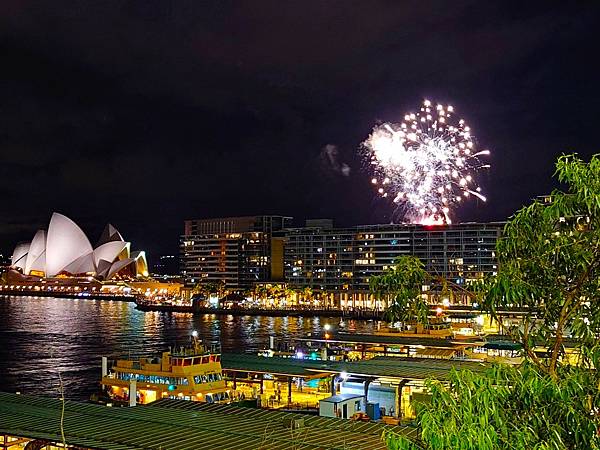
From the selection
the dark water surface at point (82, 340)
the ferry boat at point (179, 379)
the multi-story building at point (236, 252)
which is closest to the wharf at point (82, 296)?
the multi-story building at point (236, 252)

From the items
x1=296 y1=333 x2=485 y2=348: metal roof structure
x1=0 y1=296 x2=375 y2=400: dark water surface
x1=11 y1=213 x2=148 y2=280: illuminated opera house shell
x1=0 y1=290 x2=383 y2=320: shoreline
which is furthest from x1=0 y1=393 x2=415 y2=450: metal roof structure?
x1=11 y1=213 x2=148 y2=280: illuminated opera house shell

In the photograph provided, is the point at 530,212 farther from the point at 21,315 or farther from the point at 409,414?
the point at 21,315

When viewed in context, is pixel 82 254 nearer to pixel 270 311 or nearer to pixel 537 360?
pixel 270 311

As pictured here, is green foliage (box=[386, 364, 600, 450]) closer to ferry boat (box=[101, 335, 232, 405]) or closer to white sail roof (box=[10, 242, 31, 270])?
ferry boat (box=[101, 335, 232, 405])

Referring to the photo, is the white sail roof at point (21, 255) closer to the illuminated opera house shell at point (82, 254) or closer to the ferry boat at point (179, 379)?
the illuminated opera house shell at point (82, 254)

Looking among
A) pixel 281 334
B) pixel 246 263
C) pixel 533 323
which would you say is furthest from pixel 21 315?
pixel 533 323

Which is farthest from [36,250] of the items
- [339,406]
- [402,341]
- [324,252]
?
[339,406]
